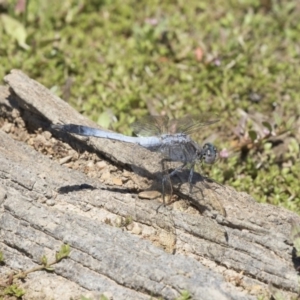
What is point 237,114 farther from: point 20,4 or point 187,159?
point 20,4

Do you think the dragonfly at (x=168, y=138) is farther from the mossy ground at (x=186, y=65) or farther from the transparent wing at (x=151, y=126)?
the mossy ground at (x=186, y=65)

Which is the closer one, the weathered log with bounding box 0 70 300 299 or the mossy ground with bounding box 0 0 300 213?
the weathered log with bounding box 0 70 300 299

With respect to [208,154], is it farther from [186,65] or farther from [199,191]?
[186,65]

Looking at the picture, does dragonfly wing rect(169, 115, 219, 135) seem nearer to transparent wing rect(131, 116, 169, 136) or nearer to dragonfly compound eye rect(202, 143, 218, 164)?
transparent wing rect(131, 116, 169, 136)

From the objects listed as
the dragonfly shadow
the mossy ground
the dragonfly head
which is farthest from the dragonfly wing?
the dragonfly shadow

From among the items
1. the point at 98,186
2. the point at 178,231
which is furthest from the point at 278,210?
the point at 98,186

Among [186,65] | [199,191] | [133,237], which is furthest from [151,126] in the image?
[186,65]
